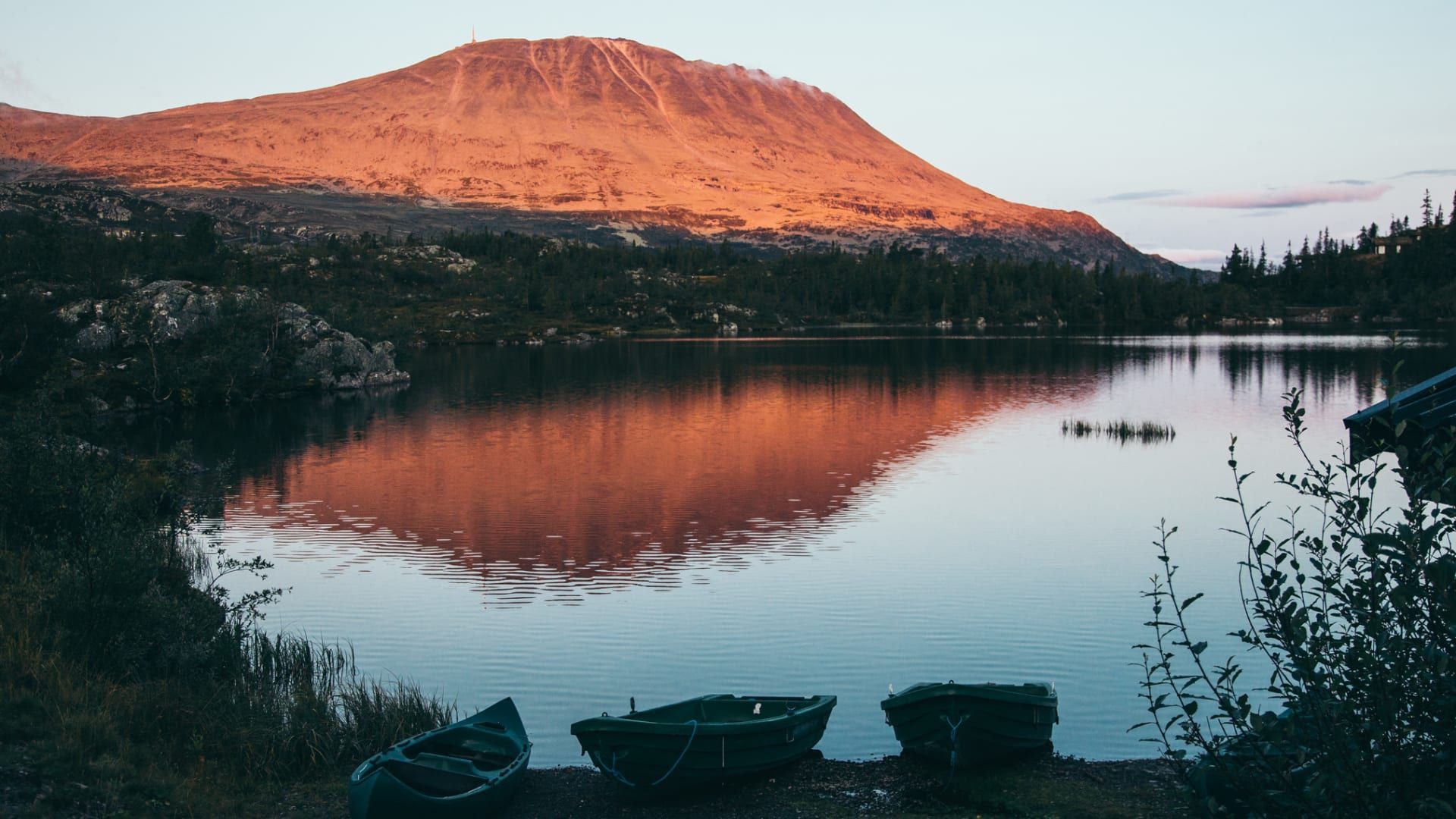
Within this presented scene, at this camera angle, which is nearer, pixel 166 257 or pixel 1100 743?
pixel 1100 743

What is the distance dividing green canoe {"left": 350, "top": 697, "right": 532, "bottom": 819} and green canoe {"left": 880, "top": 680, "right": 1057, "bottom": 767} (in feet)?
19.1

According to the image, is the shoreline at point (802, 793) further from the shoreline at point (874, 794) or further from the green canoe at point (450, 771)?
the green canoe at point (450, 771)

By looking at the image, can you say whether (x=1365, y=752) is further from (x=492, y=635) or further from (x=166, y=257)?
(x=166, y=257)

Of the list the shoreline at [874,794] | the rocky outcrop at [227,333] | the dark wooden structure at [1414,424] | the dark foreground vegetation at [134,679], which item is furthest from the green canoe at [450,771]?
the rocky outcrop at [227,333]

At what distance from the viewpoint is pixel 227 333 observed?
76062 millimetres

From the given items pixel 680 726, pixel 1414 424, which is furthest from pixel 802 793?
pixel 1414 424

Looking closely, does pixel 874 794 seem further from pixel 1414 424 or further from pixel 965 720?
pixel 1414 424

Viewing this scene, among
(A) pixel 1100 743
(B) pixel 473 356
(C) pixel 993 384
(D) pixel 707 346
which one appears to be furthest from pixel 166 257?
(A) pixel 1100 743

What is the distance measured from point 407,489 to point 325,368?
46.4 metres

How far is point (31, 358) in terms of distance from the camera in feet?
162

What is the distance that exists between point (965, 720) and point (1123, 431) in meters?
46.9

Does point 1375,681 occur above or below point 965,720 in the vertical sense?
above

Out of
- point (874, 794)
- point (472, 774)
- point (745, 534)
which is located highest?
point (472, 774)

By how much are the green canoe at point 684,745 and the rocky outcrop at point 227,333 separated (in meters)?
65.3
